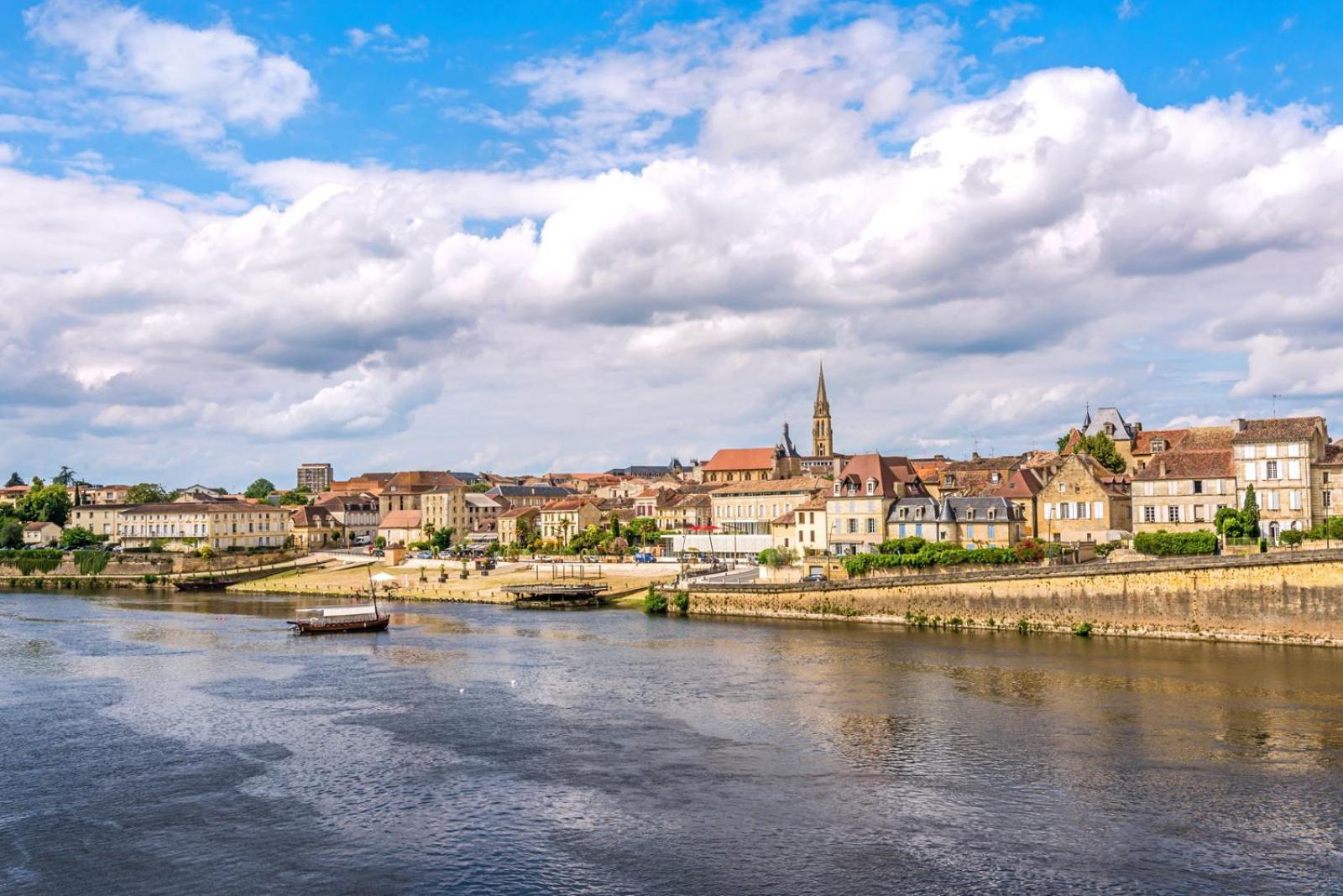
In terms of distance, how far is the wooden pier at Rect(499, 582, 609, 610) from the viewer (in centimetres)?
7869

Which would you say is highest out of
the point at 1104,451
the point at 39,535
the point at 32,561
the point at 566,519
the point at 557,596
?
the point at 1104,451

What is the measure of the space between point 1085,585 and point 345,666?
125ft

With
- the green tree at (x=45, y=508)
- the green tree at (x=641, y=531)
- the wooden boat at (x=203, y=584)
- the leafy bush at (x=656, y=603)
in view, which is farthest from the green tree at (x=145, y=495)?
the leafy bush at (x=656, y=603)

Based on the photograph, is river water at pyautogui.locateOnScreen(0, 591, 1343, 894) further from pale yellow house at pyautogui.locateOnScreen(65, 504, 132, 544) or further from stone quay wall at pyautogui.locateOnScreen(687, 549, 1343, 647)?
pale yellow house at pyautogui.locateOnScreen(65, 504, 132, 544)

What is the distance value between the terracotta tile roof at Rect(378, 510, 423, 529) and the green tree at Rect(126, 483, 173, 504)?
150ft

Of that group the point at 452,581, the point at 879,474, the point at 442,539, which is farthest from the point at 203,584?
the point at 879,474

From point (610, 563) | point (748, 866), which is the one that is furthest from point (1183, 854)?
point (610, 563)

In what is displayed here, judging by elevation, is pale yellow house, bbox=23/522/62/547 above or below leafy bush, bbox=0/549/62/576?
above

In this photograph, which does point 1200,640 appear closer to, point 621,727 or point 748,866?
point 621,727

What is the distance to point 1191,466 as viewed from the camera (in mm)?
68312

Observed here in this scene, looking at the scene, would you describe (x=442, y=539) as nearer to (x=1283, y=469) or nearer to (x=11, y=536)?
(x=11, y=536)

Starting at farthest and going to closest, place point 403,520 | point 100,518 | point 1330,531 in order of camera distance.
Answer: point 403,520
point 100,518
point 1330,531

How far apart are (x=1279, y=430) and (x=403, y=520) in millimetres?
114711

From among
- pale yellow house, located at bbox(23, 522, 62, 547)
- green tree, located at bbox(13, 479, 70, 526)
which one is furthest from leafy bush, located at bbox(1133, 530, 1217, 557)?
green tree, located at bbox(13, 479, 70, 526)
